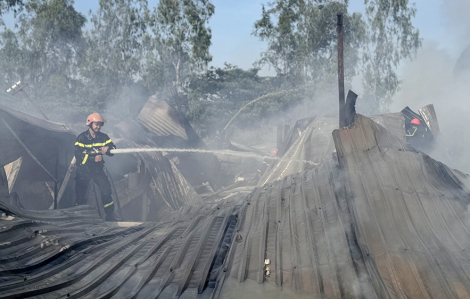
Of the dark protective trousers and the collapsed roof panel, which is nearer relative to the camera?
the dark protective trousers

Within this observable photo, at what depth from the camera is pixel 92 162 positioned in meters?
5.28

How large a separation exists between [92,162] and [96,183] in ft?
1.13

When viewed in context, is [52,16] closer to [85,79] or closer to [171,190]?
[85,79]

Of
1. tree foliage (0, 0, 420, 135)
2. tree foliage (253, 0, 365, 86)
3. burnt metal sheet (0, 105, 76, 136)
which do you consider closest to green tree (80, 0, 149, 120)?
tree foliage (0, 0, 420, 135)

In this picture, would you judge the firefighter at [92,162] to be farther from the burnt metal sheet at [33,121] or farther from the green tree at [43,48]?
the green tree at [43,48]

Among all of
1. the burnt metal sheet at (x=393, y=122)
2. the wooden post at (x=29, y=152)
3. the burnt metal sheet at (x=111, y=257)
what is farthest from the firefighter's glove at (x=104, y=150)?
the burnt metal sheet at (x=393, y=122)

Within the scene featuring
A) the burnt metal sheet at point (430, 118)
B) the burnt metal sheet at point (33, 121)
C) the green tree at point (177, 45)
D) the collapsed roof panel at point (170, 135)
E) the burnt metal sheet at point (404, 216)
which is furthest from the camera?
the green tree at point (177, 45)

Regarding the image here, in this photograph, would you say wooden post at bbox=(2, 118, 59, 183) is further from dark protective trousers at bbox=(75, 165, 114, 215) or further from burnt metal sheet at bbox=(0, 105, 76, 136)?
dark protective trousers at bbox=(75, 165, 114, 215)

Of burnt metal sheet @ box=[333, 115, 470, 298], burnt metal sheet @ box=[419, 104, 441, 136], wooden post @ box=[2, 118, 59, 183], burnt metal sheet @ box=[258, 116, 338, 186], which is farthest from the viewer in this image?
burnt metal sheet @ box=[419, 104, 441, 136]

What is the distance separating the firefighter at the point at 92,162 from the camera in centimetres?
524

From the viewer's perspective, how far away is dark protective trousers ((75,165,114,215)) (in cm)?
530

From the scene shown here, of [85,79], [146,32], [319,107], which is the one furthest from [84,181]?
[85,79]

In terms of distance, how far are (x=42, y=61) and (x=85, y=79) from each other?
285 cm

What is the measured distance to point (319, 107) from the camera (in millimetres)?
19172
